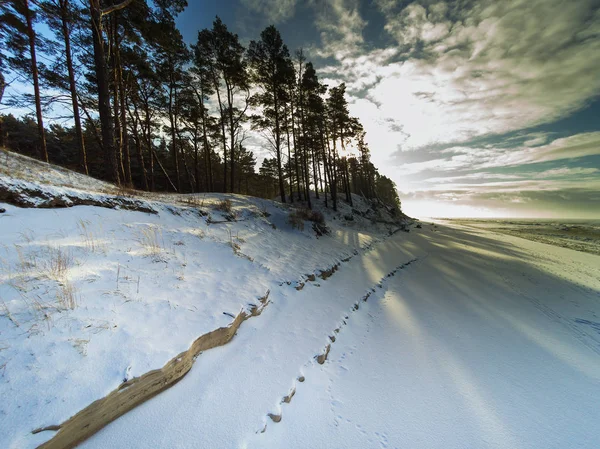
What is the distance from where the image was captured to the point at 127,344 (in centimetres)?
259

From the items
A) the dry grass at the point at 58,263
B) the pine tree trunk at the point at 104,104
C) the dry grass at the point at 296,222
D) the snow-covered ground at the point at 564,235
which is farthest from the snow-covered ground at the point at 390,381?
the snow-covered ground at the point at 564,235

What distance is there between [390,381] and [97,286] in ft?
16.3

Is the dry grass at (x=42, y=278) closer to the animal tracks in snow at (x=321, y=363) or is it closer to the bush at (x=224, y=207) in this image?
the animal tracks in snow at (x=321, y=363)

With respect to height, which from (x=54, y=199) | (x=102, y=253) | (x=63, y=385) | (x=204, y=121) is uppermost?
(x=204, y=121)

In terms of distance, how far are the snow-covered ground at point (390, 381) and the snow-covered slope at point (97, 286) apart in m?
0.53

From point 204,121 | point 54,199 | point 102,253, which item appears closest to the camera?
point 102,253

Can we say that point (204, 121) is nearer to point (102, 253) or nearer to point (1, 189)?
point (1, 189)

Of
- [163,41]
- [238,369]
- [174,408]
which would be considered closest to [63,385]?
[174,408]

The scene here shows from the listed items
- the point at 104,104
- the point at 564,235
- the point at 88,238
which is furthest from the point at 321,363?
the point at 564,235

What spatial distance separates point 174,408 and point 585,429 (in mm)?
5351

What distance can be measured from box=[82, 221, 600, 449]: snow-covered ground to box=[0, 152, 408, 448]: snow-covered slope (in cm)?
53

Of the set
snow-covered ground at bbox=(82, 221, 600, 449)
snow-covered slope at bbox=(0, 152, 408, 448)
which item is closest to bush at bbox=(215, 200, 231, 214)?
snow-covered slope at bbox=(0, 152, 408, 448)

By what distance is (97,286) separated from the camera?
3.28 m

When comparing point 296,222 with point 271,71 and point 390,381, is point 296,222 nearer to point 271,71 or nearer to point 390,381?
point 390,381
